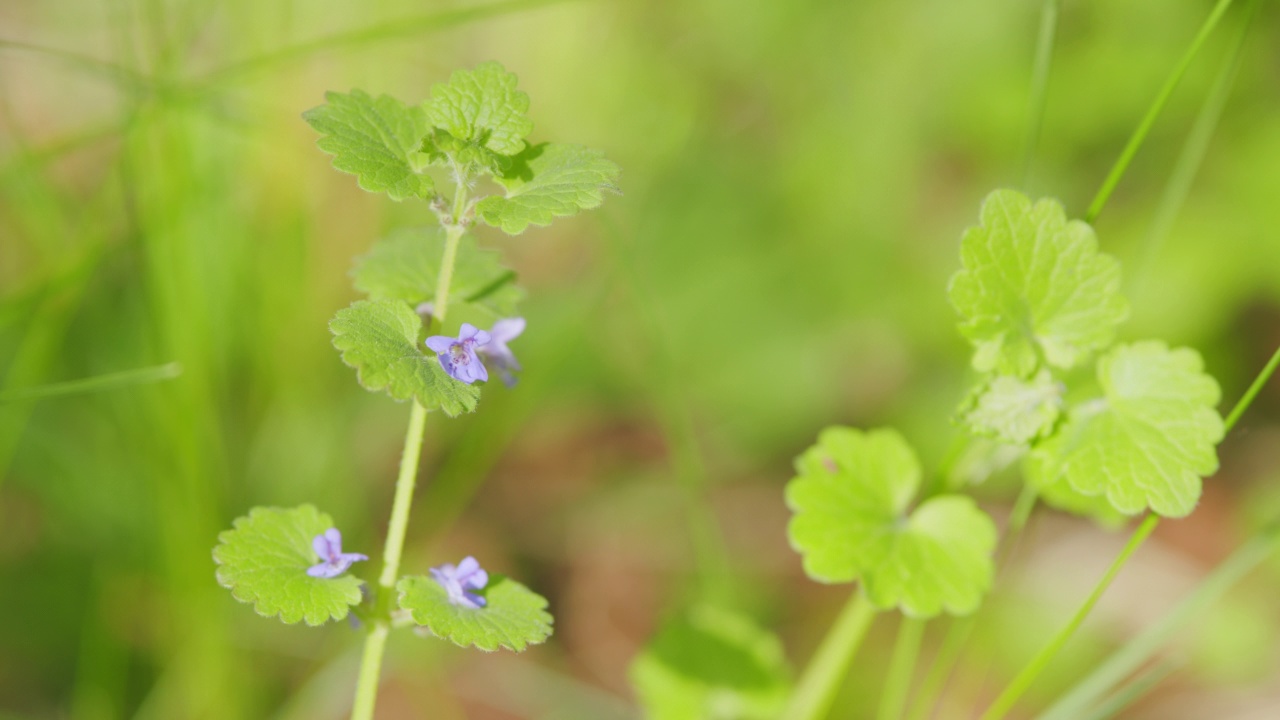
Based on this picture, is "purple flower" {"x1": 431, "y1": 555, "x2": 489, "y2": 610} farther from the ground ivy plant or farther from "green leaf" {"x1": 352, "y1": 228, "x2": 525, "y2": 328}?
"green leaf" {"x1": 352, "y1": 228, "x2": 525, "y2": 328}

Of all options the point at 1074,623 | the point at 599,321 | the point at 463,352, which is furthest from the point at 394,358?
the point at 599,321

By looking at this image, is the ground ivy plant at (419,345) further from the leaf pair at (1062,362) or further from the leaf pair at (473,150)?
the leaf pair at (1062,362)

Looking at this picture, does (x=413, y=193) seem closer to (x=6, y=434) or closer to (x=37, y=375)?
(x=37, y=375)

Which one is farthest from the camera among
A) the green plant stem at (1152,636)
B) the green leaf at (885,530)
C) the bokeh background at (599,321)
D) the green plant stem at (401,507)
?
the bokeh background at (599,321)

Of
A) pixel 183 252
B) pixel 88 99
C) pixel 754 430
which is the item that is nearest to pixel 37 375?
pixel 183 252

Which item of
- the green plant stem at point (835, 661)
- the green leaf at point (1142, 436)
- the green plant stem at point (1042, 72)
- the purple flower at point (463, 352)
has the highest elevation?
the green plant stem at point (1042, 72)

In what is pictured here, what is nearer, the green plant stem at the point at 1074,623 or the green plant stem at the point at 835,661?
the green plant stem at the point at 1074,623

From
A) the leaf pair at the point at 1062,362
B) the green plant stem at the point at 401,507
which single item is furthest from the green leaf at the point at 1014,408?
the green plant stem at the point at 401,507
